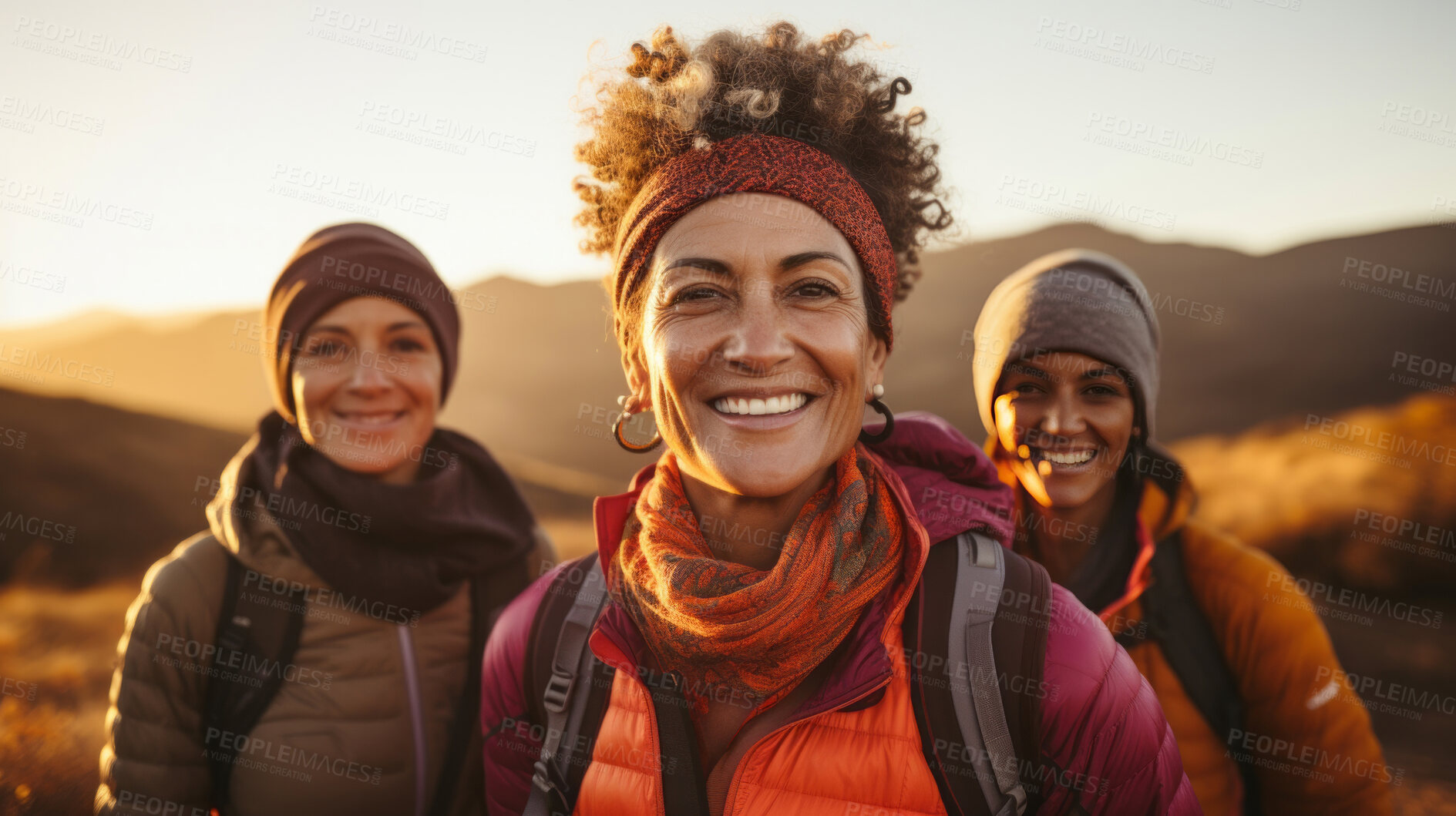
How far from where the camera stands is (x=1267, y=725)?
286 centimetres

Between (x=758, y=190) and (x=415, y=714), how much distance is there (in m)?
2.54

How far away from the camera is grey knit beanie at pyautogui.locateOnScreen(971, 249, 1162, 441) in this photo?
295cm

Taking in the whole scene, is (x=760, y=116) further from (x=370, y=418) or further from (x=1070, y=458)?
(x=370, y=418)

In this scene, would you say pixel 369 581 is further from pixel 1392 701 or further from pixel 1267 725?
pixel 1392 701

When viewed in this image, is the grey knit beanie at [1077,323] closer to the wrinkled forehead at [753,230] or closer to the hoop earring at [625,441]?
the wrinkled forehead at [753,230]

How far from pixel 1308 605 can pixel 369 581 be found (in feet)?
12.1

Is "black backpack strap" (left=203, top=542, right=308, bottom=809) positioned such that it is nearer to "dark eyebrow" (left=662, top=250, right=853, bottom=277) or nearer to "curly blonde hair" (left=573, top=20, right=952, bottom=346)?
"curly blonde hair" (left=573, top=20, right=952, bottom=346)

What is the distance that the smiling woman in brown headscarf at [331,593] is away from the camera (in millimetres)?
3016

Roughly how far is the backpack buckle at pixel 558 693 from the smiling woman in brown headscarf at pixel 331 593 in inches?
51.3

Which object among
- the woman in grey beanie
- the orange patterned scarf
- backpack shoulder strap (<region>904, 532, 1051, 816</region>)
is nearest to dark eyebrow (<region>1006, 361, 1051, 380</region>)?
the woman in grey beanie

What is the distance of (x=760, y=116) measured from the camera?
7.58 feet

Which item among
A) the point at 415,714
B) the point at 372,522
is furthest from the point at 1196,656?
the point at 372,522

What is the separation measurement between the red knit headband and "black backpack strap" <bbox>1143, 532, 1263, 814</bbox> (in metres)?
1.57

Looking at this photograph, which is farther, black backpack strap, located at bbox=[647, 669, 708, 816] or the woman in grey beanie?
the woman in grey beanie
